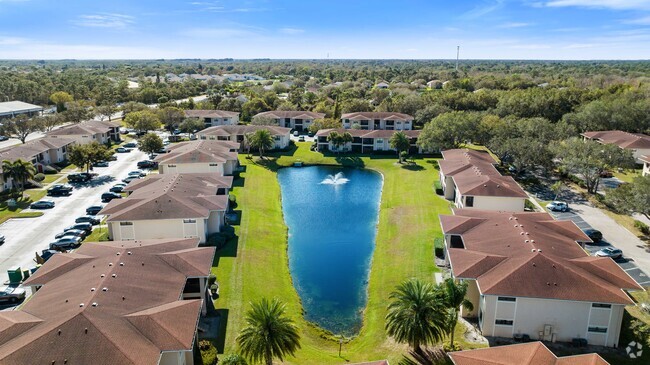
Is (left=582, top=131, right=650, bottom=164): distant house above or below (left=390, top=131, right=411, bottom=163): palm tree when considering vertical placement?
above

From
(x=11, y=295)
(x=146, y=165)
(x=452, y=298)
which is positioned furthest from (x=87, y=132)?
(x=452, y=298)

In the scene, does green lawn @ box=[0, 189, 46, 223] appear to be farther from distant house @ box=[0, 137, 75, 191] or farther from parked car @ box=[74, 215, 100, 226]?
parked car @ box=[74, 215, 100, 226]

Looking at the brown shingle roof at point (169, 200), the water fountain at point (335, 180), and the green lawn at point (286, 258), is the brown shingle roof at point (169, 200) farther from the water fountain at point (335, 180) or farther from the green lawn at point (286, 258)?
the water fountain at point (335, 180)

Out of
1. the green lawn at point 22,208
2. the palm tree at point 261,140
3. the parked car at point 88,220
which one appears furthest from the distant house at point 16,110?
the parked car at point 88,220

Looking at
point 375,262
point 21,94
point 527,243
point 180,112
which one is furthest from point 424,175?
point 21,94

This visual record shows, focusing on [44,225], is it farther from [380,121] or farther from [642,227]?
[380,121]

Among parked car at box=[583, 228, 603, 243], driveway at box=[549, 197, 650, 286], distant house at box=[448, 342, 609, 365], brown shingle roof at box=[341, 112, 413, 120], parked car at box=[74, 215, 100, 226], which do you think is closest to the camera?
distant house at box=[448, 342, 609, 365]

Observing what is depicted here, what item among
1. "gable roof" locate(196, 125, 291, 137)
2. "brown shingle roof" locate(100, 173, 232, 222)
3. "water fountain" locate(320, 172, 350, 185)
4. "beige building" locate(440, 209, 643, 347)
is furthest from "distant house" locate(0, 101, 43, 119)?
"beige building" locate(440, 209, 643, 347)
